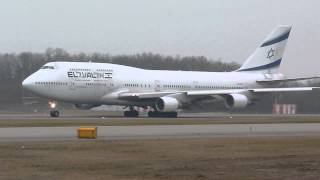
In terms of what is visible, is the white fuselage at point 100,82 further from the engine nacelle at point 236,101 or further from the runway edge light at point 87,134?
the runway edge light at point 87,134

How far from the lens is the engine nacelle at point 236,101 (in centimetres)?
6400

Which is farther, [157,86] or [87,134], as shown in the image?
[157,86]

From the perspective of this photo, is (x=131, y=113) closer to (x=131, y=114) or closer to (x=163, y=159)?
(x=131, y=114)

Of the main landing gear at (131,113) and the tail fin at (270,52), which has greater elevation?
the tail fin at (270,52)

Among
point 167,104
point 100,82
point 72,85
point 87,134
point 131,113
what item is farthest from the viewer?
point 131,113

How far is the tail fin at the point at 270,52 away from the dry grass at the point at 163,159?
45.6 metres

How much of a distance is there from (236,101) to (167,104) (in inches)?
252

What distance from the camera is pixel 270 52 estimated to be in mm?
73562

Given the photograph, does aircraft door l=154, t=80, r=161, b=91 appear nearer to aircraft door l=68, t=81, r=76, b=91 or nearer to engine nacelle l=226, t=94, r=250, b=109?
engine nacelle l=226, t=94, r=250, b=109

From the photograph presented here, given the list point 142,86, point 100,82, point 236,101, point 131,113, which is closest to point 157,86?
point 142,86

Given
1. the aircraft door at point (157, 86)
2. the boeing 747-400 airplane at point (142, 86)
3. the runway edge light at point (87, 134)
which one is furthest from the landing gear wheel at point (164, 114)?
the runway edge light at point (87, 134)

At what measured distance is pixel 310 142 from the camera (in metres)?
27.8

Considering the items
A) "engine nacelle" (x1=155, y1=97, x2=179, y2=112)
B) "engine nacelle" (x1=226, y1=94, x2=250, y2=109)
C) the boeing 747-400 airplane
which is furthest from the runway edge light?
"engine nacelle" (x1=226, y1=94, x2=250, y2=109)

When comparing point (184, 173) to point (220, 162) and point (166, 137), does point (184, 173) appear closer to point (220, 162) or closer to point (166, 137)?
point (220, 162)
